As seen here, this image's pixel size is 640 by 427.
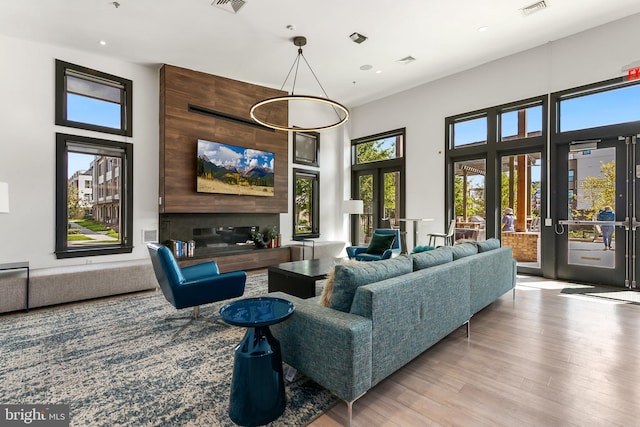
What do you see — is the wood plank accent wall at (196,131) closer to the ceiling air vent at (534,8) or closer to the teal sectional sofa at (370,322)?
the teal sectional sofa at (370,322)

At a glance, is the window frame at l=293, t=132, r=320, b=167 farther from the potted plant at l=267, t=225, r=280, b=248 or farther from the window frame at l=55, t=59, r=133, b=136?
the window frame at l=55, t=59, r=133, b=136

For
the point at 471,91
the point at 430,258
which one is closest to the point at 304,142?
the point at 471,91

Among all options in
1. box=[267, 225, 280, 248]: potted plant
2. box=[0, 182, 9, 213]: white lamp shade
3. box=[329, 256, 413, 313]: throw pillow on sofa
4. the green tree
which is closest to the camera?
box=[329, 256, 413, 313]: throw pillow on sofa

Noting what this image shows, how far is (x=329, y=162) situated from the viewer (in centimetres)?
822

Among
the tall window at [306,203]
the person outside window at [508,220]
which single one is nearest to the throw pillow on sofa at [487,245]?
the person outside window at [508,220]

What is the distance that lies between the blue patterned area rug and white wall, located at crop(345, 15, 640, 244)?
5257 millimetres

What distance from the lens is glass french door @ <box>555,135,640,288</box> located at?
4.61m

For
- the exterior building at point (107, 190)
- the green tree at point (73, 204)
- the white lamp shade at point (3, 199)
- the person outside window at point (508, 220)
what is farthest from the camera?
the person outside window at point (508, 220)

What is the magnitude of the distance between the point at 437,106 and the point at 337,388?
20.8 ft

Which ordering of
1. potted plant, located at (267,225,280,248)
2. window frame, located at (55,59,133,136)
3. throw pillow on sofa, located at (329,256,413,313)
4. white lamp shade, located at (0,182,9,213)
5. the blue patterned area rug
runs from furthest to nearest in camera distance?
potted plant, located at (267,225,280,248), window frame, located at (55,59,133,136), white lamp shade, located at (0,182,9,213), throw pillow on sofa, located at (329,256,413,313), the blue patterned area rug

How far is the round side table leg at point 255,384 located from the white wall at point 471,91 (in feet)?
18.4

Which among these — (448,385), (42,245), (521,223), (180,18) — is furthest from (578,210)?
(42,245)

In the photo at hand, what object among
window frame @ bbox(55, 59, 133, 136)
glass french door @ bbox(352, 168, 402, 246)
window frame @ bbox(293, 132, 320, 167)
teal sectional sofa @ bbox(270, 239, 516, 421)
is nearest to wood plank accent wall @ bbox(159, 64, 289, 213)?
window frame @ bbox(55, 59, 133, 136)

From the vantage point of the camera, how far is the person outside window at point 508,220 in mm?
5820
